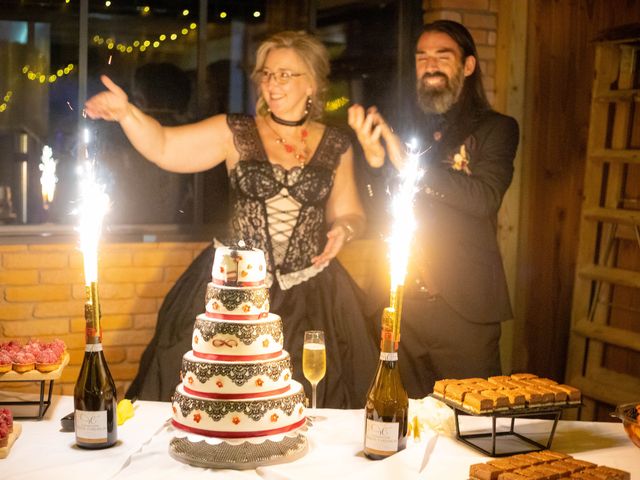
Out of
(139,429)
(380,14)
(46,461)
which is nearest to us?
(46,461)

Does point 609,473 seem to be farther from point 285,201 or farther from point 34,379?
point 285,201

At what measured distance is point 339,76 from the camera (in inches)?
169

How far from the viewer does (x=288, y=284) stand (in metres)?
3.79

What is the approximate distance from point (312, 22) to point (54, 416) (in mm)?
2395

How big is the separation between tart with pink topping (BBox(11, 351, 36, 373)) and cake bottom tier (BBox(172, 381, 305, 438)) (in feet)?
1.85

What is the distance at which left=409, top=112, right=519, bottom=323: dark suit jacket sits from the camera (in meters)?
3.80

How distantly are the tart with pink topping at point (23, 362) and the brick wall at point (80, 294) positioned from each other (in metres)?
1.38

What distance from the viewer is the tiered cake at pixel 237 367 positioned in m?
2.15

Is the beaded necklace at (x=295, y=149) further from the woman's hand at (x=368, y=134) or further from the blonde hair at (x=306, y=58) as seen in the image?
the woman's hand at (x=368, y=134)

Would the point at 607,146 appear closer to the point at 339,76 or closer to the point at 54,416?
the point at 339,76

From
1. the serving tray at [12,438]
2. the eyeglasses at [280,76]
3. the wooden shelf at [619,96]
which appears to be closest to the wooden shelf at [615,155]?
the wooden shelf at [619,96]

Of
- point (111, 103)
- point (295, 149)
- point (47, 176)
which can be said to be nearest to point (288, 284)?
point (295, 149)

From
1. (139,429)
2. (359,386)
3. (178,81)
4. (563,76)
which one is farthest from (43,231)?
(563,76)

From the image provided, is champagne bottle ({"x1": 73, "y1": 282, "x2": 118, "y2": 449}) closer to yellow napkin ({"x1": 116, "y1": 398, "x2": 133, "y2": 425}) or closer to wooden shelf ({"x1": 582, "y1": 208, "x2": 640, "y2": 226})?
yellow napkin ({"x1": 116, "y1": 398, "x2": 133, "y2": 425})
